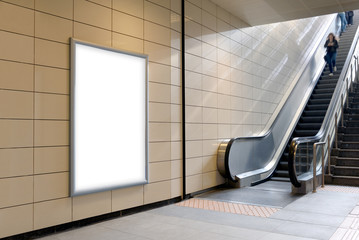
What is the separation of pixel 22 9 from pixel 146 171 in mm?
2389

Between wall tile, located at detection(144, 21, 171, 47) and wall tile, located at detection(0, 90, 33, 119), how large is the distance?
193 centimetres

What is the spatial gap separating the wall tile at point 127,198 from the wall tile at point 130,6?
7.37ft

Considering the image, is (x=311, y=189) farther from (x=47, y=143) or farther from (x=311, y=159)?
(x=47, y=143)

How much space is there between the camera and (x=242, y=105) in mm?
6988

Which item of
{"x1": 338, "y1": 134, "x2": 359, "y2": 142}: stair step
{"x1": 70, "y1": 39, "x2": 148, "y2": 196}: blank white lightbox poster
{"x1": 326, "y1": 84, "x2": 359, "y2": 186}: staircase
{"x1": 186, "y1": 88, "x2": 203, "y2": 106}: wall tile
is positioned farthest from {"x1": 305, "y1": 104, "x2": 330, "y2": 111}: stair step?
{"x1": 70, "y1": 39, "x2": 148, "y2": 196}: blank white lightbox poster

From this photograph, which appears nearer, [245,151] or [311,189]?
[311,189]

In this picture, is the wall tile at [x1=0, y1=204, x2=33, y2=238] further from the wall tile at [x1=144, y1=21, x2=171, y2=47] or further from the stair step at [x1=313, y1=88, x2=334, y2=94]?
the stair step at [x1=313, y1=88, x2=334, y2=94]

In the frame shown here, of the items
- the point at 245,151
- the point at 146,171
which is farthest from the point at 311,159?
the point at 146,171

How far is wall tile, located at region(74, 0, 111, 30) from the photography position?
3879mm

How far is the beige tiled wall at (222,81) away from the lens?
560 centimetres

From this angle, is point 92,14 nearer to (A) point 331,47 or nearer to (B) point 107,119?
(B) point 107,119

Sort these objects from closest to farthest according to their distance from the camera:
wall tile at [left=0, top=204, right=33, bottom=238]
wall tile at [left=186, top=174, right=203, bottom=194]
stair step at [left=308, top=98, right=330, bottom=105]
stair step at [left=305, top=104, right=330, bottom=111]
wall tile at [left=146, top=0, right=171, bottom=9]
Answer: wall tile at [left=0, top=204, right=33, bottom=238], wall tile at [left=146, top=0, right=171, bottom=9], wall tile at [left=186, top=174, right=203, bottom=194], stair step at [left=305, top=104, right=330, bottom=111], stair step at [left=308, top=98, right=330, bottom=105]

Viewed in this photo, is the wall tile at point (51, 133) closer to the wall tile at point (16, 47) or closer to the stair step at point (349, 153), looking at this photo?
the wall tile at point (16, 47)

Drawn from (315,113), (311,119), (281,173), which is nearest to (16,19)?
(281,173)
